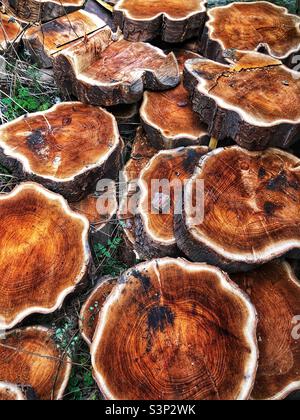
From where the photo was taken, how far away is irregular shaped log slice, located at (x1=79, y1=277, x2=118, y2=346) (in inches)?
102

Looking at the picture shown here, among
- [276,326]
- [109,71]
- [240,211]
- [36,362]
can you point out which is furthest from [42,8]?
[276,326]

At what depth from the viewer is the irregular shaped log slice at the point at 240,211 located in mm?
2359

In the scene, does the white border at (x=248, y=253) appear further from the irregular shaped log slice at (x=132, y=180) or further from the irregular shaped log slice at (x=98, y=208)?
the irregular shaped log slice at (x=98, y=208)

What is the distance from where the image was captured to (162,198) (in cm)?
279

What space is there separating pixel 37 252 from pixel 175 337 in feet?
3.44

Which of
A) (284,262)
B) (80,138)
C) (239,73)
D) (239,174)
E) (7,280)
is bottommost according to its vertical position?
(7,280)

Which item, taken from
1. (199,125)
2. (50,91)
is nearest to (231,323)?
(199,125)

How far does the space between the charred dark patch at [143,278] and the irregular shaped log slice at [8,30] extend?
9.64 feet

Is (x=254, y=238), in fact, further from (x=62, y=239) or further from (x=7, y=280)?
(x=7, y=280)

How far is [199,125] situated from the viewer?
3.30m

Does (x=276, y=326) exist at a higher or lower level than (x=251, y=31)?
lower

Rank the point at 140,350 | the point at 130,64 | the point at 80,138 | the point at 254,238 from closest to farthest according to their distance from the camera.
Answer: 1. the point at 140,350
2. the point at 254,238
3. the point at 80,138
4. the point at 130,64

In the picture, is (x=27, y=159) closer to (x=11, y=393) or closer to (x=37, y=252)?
(x=37, y=252)

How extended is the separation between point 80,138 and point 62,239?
0.94 metres
